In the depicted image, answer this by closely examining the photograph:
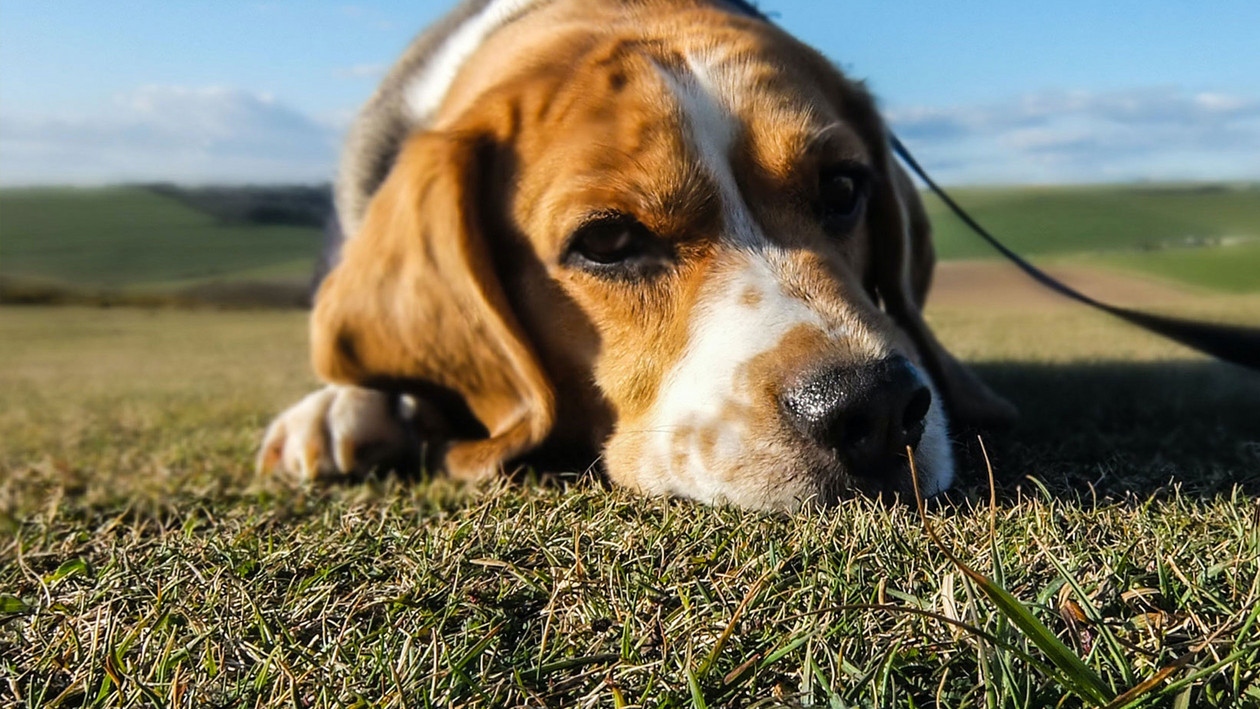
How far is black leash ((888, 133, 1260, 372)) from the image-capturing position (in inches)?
137

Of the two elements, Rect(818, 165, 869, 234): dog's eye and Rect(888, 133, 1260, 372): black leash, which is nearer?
Rect(818, 165, 869, 234): dog's eye

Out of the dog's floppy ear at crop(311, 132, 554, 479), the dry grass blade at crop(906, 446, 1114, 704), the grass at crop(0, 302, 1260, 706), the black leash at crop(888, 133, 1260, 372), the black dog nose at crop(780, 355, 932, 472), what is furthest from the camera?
the black leash at crop(888, 133, 1260, 372)

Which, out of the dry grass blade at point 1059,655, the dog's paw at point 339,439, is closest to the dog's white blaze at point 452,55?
the dog's paw at point 339,439

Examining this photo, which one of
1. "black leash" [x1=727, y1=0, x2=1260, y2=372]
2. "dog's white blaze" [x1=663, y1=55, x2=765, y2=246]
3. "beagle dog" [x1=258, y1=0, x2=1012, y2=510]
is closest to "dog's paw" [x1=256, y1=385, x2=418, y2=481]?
"beagle dog" [x1=258, y1=0, x2=1012, y2=510]

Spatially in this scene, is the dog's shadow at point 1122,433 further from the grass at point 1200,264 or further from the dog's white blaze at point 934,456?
the grass at point 1200,264

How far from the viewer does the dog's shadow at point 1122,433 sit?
2137 mm

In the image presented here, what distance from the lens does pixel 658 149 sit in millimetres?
2545

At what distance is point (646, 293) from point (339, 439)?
3.71 feet

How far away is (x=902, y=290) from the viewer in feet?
10.4

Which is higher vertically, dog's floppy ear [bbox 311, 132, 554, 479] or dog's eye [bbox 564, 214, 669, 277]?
dog's eye [bbox 564, 214, 669, 277]

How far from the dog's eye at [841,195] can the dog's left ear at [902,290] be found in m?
0.29

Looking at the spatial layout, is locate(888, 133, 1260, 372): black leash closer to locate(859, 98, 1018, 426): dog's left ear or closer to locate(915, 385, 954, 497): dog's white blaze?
locate(859, 98, 1018, 426): dog's left ear

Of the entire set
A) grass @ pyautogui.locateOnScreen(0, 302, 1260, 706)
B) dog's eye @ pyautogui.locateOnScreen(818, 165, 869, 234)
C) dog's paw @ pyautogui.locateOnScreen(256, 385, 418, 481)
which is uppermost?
dog's eye @ pyautogui.locateOnScreen(818, 165, 869, 234)

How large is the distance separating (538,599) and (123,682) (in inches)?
25.3
